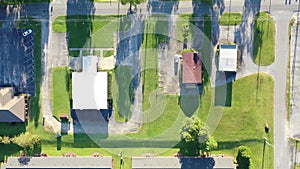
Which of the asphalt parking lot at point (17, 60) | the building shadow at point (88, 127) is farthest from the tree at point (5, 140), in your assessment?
the building shadow at point (88, 127)

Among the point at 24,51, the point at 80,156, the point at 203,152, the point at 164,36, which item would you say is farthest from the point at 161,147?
the point at 24,51

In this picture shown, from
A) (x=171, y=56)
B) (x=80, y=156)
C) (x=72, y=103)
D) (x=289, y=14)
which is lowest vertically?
(x=80, y=156)

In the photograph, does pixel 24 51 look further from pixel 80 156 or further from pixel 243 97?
pixel 243 97

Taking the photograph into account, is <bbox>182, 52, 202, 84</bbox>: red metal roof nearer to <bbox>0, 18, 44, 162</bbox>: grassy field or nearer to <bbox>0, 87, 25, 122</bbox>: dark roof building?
<bbox>0, 18, 44, 162</bbox>: grassy field

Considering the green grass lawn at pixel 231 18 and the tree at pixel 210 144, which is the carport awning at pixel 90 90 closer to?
the tree at pixel 210 144

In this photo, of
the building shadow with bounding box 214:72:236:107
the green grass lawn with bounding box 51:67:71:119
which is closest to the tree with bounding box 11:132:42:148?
the green grass lawn with bounding box 51:67:71:119

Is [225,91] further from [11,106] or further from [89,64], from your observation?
[11,106]

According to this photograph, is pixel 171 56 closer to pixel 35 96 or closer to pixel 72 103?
pixel 72 103

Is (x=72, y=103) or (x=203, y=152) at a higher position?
(x=72, y=103)
